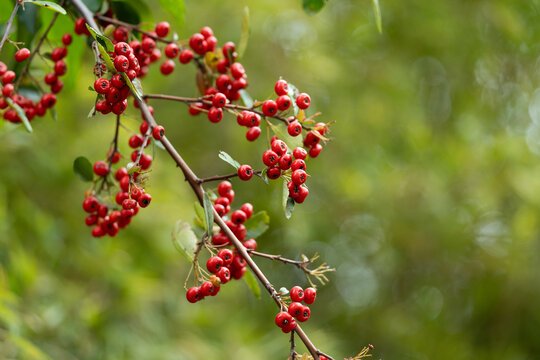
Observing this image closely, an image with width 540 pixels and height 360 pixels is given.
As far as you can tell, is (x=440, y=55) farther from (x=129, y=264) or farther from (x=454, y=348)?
(x=129, y=264)

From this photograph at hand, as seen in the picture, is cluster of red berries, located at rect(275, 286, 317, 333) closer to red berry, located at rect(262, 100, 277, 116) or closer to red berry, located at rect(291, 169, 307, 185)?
red berry, located at rect(291, 169, 307, 185)

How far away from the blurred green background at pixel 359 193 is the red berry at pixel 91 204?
1.26 metres

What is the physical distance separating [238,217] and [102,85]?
30 centimetres

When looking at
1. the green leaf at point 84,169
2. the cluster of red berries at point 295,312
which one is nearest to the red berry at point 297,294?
the cluster of red berries at point 295,312

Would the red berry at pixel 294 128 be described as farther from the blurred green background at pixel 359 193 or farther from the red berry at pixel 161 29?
the blurred green background at pixel 359 193

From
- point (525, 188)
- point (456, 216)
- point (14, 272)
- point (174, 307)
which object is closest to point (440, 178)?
point (456, 216)

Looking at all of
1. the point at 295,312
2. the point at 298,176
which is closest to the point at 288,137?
the point at 298,176

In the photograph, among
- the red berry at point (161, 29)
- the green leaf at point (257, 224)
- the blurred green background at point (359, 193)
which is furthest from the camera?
the blurred green background at point (359, 193)

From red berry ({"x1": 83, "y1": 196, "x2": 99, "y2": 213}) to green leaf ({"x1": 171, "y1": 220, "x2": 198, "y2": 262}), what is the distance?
0.17 metres

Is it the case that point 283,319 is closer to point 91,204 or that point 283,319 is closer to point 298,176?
point 298,176

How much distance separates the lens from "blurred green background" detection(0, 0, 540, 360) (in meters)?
2.27

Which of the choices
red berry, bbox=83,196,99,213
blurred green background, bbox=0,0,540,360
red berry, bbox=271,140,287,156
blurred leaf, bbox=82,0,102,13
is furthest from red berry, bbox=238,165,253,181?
blurred green background, bbox=0,0,540,360

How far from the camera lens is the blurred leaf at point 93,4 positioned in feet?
2.99

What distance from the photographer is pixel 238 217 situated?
32.5 inches
